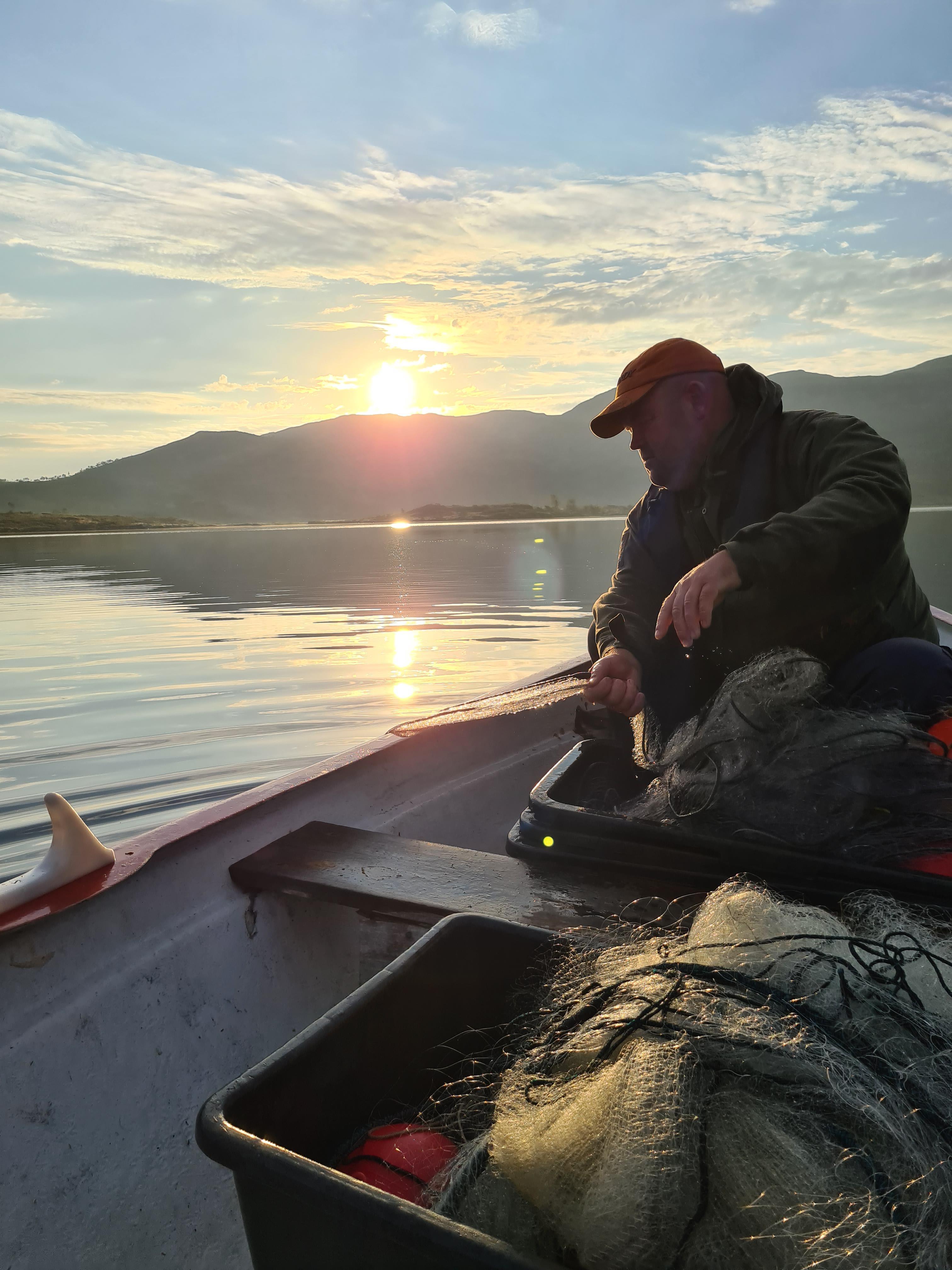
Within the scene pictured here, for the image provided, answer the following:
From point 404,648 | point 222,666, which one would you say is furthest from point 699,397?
point 404,648

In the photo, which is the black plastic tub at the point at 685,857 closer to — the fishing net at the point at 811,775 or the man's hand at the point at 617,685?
the fishing net at the point at 811,775

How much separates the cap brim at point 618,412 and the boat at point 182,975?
185cm

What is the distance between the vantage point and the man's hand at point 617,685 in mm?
3156

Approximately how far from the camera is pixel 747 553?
99.4 inches

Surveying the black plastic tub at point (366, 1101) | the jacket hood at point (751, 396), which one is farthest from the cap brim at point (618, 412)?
the black plastic tub at point (366, 1101)

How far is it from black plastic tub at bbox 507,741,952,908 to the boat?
2.3 inches

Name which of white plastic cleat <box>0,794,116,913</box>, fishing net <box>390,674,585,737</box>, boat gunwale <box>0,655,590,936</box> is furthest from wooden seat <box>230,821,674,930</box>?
fishing net <box>390,674,585,737</box>


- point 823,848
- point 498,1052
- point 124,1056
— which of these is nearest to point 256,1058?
point 124,1056

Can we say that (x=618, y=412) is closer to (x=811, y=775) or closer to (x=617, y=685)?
(x=617, y=685)

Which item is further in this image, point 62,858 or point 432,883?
point 432,883

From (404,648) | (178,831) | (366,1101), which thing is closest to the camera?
(366,1101)

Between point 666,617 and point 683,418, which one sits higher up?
point 683,418

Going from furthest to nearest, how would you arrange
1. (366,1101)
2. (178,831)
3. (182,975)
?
1. (178,831)
2. (182,975)
3. (366,1101)

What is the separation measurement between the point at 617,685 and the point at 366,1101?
6.16ft
